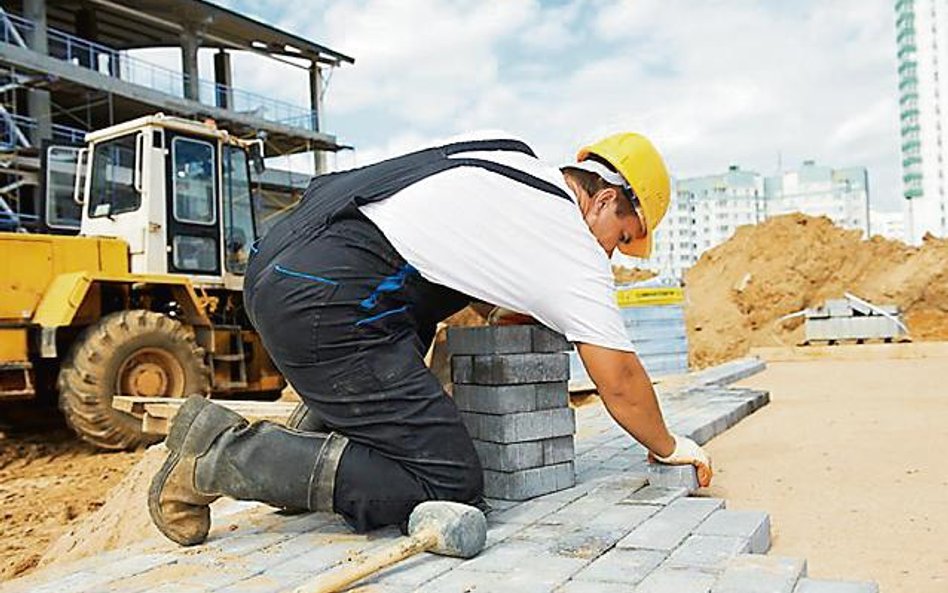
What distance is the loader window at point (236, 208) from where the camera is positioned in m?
7.27

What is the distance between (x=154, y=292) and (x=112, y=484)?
2.06m

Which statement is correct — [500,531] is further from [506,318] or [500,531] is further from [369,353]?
[506,318]

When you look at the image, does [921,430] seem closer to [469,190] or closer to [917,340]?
[469,190]

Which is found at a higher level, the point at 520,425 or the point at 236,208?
the point at 236,208

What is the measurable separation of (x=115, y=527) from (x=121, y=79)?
19570 mm

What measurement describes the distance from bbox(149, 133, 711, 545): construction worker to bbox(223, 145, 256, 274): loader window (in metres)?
5.03

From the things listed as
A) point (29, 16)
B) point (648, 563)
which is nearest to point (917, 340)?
point (648, 563)

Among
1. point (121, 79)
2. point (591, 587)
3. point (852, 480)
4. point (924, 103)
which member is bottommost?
point (852, 480)

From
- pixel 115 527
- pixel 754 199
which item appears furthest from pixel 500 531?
pixel 754 199

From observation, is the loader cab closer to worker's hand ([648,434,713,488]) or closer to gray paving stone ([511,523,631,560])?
worker's hand ([648,434,713,488])

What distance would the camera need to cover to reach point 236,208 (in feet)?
24.1

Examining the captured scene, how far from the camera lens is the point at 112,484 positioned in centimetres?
532

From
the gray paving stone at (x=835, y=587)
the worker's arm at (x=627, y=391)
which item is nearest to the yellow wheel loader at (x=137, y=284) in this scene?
the worker's arm at (x=627, y=391)

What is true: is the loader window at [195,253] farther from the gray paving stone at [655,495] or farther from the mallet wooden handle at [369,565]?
the mallet wooden handle at [369,565]
